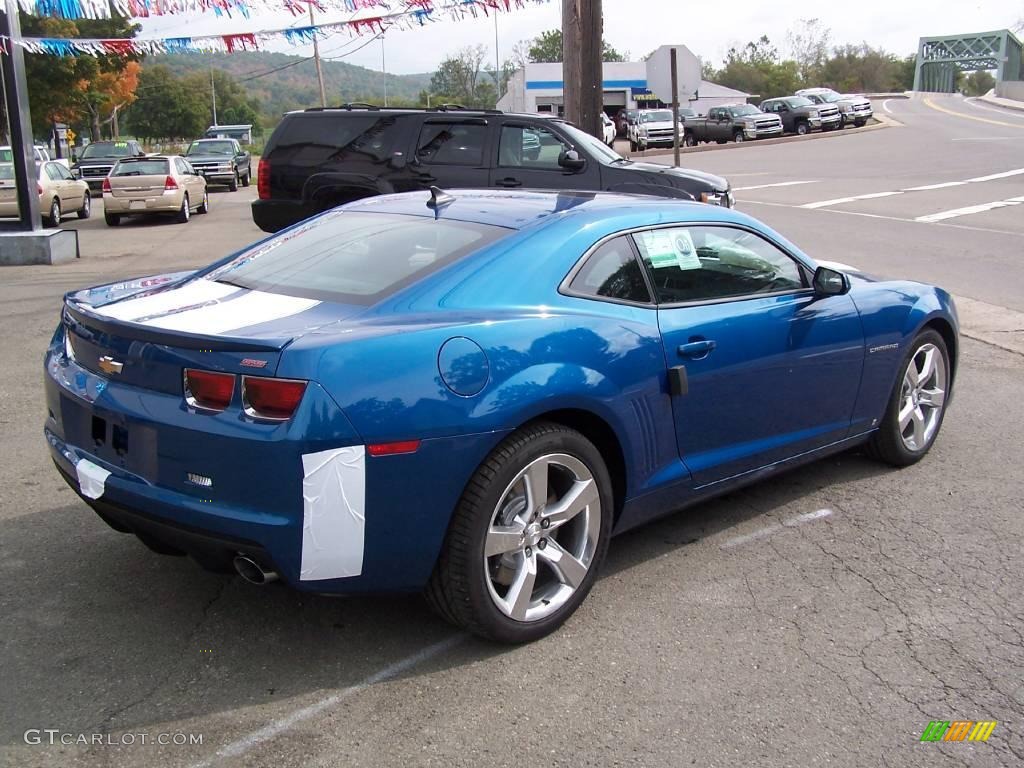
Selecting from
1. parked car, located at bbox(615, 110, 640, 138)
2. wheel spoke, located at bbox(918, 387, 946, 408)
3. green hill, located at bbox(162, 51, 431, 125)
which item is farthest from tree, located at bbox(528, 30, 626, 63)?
wheel spoke, located at bbox(918, 387, 946, 408)

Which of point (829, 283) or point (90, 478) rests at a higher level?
point (829, 283)

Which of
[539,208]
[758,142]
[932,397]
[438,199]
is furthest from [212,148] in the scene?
[539,208]

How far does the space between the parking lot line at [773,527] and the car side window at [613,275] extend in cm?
122

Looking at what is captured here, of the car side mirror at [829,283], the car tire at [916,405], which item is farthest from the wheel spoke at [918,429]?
the car side mirror at [829,283]

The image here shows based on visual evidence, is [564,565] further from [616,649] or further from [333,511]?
[333,511]

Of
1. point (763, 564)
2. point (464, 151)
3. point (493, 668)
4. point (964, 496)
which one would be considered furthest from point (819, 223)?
point (493, 668)

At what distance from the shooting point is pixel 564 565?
145 inches

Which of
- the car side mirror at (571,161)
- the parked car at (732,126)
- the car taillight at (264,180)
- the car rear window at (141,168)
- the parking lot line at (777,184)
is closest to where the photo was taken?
the car side mirror at (571,161)

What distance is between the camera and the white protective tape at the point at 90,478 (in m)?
3.46

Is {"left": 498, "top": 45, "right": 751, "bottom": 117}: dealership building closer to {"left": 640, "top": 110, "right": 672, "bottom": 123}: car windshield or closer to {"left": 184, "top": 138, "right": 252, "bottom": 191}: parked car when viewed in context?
{"left": 640, "top": 110, "right": 672, "bottom": 123}: car windshield

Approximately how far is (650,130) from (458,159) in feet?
103

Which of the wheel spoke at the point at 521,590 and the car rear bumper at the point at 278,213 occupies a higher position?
the car rear bumper at the point at 278,213

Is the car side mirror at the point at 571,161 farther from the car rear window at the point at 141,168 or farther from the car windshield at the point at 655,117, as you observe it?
the car windshield at the point at 655,117

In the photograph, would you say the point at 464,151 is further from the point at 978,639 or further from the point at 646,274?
the point at 978,639
